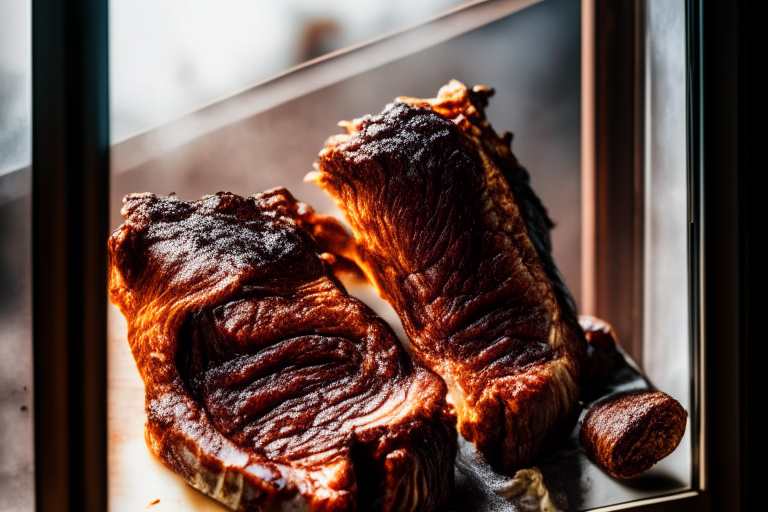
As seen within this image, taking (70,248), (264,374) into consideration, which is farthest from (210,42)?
(264,374)

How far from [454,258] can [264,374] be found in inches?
29.5

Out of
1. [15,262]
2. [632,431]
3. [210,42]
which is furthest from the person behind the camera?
[632,431]

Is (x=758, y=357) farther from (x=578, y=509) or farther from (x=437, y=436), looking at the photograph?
(x=437, y=436)

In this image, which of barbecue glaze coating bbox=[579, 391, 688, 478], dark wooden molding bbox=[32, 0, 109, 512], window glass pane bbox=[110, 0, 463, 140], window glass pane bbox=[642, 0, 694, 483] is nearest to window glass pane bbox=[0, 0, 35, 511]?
dark wooden molding bbox=[32, 0, 109, 512]

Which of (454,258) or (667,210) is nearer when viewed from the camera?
(454,258)

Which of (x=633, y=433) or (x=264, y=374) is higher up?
(x=264, y=374)

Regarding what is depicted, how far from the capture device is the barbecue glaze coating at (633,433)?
6.45 ft

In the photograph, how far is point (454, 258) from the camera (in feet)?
6.48

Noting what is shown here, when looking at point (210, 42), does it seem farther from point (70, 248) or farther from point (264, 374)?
point (264, 374)

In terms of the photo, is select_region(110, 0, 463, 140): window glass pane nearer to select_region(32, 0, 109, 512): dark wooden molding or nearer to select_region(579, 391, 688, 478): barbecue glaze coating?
select_region(32, 0, 109, 512): dark wooden molding

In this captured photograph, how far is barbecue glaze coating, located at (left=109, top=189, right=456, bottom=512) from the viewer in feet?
4.98

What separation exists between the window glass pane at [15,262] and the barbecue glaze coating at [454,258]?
0.90m

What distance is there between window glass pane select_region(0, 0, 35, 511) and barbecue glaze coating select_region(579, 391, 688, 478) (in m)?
1.76

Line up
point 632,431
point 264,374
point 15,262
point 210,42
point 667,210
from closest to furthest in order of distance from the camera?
point 15,262, point 264,374, point 210,42, point 632,431, point 667,210
